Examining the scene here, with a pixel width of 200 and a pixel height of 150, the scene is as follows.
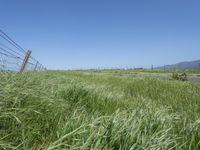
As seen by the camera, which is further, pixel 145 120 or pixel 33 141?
pixel 145 120

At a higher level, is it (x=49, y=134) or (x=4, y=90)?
(x=4, y=90)

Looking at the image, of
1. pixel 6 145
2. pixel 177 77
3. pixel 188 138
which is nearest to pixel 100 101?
pixel 188 138

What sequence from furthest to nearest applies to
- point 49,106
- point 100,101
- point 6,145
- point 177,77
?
point 177,77
point 100,101
point 49,106
point 6,145

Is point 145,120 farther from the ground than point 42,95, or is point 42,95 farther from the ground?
point 42,95

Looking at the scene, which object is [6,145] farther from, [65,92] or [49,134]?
[65,92]

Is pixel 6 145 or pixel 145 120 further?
pixel 145 120

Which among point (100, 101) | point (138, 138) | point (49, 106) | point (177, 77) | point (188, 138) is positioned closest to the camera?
point (138, 138)

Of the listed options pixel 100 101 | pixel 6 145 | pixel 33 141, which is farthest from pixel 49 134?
pixel 100 101

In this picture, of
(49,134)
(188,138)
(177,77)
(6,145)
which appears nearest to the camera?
(6,145)

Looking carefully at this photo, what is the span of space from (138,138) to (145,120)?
73cm

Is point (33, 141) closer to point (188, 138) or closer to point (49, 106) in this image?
point (49, 106)

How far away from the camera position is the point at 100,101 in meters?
4.50

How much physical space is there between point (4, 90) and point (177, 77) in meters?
24.9

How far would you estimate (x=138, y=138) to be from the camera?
2.12m
